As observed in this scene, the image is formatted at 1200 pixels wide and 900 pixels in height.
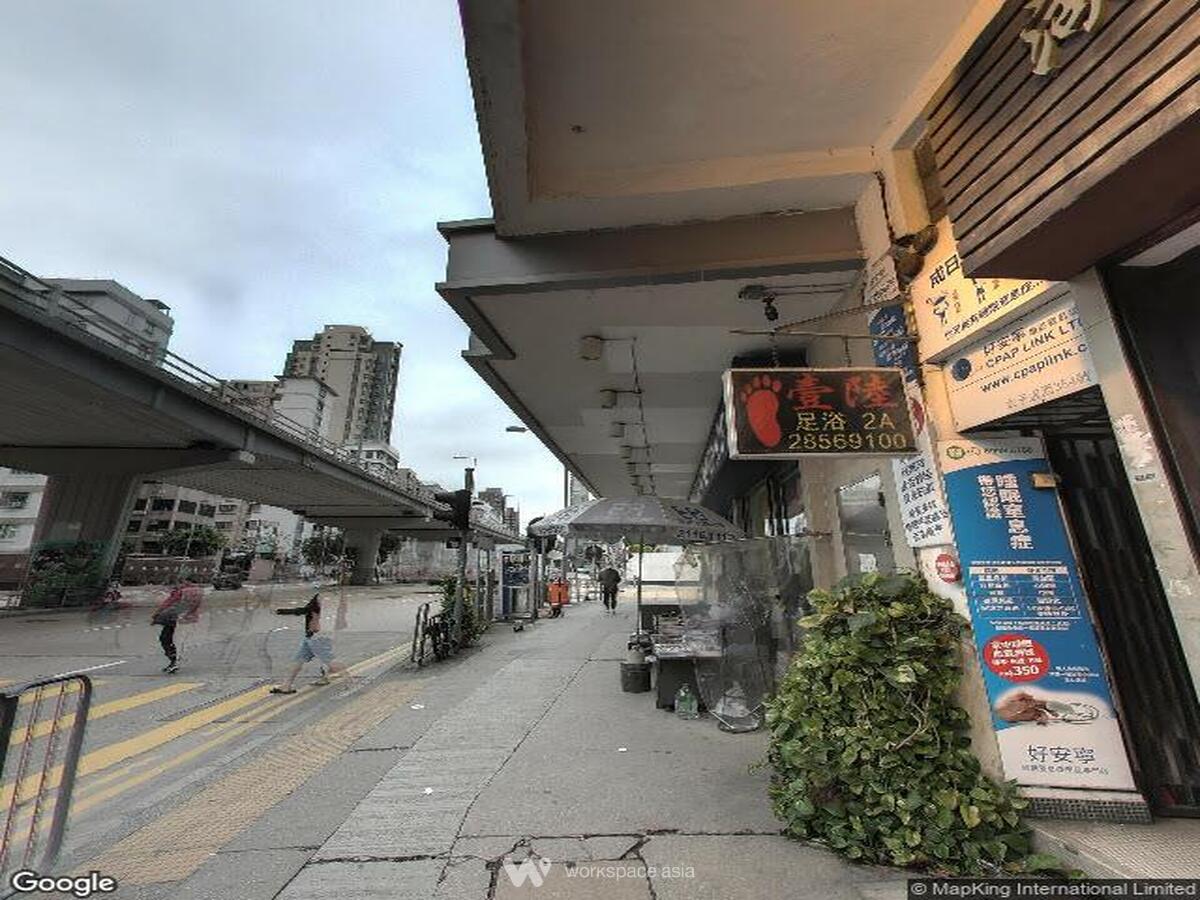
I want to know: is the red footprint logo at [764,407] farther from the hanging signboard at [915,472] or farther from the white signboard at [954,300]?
the white signboard at [954,300]

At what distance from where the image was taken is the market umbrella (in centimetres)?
729

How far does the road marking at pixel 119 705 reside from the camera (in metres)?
6.47

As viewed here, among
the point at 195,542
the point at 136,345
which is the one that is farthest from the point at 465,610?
the point at 195,542

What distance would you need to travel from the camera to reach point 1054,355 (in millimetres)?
3152

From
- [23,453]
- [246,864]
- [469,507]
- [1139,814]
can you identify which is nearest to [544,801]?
[246,864]

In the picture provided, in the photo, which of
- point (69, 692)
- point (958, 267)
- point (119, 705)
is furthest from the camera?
point (119, 705)

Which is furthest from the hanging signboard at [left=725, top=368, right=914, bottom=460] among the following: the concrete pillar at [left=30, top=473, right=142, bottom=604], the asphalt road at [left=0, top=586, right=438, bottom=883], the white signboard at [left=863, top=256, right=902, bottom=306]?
the concrete pillar at [left=30, top=473, right=142, bottom=604]

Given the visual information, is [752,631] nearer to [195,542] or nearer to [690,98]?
[690,98]

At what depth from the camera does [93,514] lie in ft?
88.2

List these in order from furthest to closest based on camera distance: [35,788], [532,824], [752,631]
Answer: [752,631] < [35,788] < [532,824]

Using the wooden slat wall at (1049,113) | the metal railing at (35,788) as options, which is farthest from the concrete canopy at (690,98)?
the metal railing at (35,788)

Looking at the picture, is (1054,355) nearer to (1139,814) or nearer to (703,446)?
(1139,814)

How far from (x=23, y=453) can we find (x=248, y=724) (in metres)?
31.9

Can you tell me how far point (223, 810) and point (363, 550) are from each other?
177 feet
